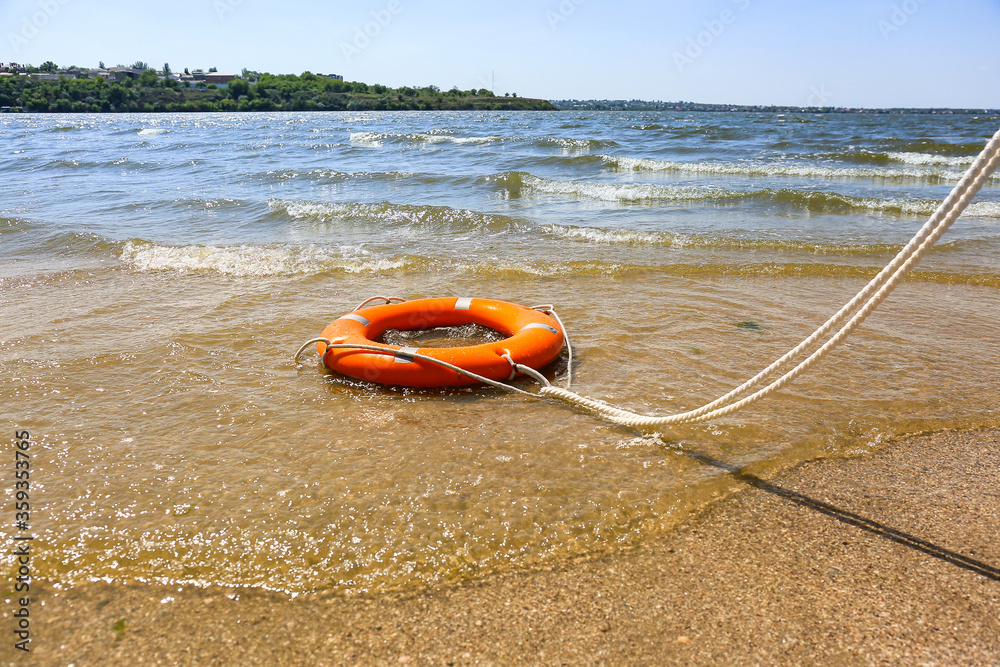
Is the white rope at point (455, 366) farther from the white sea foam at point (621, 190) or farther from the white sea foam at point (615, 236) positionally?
the white sea foam at point (621, 190)

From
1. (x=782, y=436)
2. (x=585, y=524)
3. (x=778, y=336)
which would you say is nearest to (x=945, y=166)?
(x=778, y=336)

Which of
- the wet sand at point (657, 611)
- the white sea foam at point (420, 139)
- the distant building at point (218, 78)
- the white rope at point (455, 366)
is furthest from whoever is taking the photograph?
the distant building at point (218, 78)

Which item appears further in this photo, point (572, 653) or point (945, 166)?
point (945, 166)

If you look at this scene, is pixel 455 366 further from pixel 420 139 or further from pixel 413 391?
pixel 420 139

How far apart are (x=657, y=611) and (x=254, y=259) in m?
5.71

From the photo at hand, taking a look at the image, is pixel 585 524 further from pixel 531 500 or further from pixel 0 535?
pixel 0 535

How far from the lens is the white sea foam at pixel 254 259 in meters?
5.97

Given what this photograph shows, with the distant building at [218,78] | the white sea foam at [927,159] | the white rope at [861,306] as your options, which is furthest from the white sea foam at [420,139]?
the distant building at [218,78]

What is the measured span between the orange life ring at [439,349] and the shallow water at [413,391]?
0.10 metres

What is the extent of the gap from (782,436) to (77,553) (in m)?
2.85

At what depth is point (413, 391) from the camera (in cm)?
334

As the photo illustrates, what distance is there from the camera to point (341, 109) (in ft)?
247

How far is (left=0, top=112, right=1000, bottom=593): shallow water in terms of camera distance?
2.08 m

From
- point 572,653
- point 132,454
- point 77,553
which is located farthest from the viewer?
point 132,454
